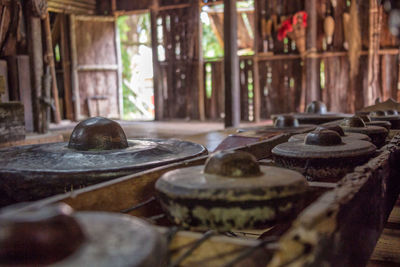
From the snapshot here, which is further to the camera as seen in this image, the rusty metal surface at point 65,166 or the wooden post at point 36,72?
the wooden post at point 36,72

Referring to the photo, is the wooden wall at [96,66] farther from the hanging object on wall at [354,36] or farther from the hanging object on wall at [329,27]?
the hanging object on wall at [354,36]

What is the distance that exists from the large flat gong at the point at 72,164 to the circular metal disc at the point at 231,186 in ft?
2.89

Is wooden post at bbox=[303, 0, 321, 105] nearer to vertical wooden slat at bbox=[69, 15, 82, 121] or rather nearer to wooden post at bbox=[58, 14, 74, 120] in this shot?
vertical wooden slat at bbox=[69, 15, 82, 121]

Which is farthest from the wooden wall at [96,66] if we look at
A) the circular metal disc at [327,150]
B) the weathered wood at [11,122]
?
the circular metal disc at [327,150]

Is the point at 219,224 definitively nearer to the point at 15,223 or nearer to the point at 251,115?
the point at 15,223

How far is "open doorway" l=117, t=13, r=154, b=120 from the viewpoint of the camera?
1761 centimetres

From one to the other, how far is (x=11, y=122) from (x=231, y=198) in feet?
18.4

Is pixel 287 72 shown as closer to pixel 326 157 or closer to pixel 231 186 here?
pixel 326 157

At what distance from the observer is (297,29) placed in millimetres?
10414

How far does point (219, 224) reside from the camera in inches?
64.5

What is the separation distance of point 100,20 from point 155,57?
2.08 metres

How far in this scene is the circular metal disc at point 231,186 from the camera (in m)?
1.60

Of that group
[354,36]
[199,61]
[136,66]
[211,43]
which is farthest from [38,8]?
[136,66]

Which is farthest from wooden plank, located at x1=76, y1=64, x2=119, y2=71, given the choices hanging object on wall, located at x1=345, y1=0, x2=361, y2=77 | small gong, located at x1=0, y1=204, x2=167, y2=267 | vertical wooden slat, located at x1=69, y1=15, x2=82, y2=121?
small gong, located at x1=0, y1=204, x2=167, y2=267
